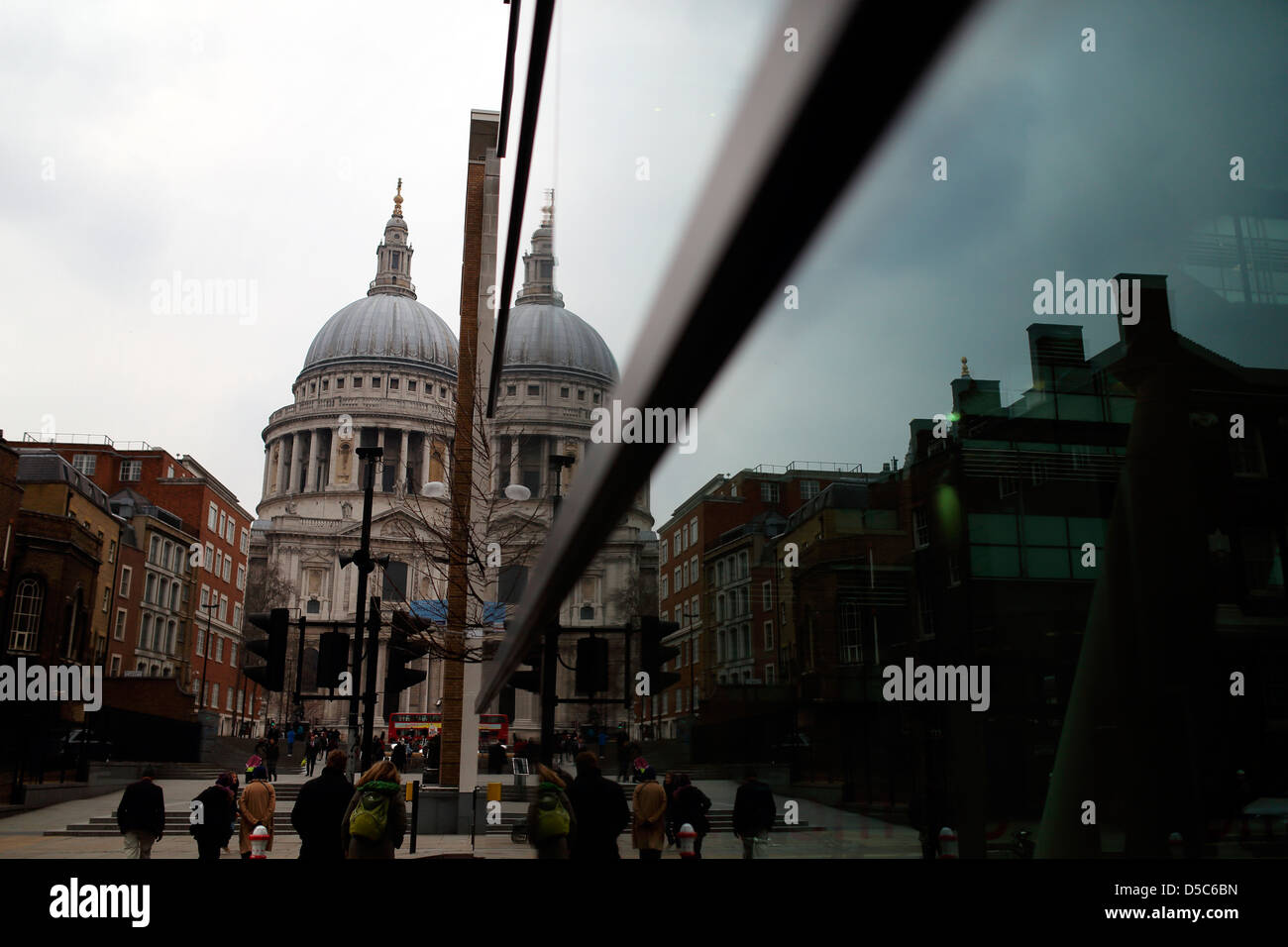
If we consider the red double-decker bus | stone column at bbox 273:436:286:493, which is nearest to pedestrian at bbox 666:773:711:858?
the red double-decker bus

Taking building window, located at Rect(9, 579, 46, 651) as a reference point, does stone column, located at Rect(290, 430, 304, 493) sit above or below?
above

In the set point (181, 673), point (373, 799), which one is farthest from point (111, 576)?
point (373, 799)

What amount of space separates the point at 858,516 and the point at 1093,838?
7824mm

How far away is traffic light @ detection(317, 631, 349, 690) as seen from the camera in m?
10.6

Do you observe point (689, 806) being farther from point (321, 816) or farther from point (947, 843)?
point (321, 816)

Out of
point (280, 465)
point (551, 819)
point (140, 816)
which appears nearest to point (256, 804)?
point (140, 816)

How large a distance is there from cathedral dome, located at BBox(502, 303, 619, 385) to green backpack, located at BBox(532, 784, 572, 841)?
3.37m

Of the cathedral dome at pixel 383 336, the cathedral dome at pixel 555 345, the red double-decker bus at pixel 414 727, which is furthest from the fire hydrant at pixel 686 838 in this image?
the cathedral dome at pixel 383 336

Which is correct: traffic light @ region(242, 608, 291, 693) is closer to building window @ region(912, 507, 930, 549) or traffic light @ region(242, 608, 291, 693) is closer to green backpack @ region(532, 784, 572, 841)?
green backpack @ region(532, 784, 572, 841)

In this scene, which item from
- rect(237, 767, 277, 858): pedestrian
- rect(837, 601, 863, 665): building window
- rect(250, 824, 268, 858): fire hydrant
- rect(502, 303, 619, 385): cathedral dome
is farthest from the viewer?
rect(837, 601, 863, 665): building window

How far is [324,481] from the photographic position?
9969 cm

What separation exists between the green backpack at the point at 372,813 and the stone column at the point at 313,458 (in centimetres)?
9685

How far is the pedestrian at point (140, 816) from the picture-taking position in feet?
37.8
